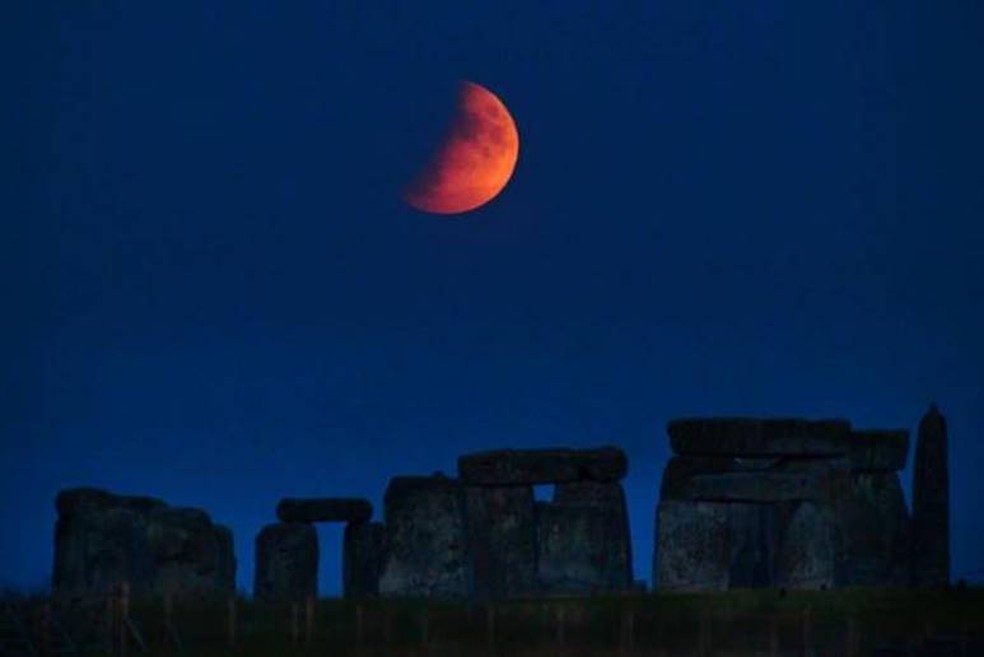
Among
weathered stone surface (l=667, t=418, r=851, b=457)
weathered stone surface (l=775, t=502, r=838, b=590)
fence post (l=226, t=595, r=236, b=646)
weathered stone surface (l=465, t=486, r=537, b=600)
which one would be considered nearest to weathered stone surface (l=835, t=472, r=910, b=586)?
weathered stone surface (l=667, t=418, r=851, b=457)

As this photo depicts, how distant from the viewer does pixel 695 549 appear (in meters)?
45.8

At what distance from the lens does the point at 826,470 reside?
4712cm

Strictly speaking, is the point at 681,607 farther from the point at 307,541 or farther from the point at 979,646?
the point at 307,541

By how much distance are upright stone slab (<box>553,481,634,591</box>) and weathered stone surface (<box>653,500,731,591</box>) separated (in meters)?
1.43

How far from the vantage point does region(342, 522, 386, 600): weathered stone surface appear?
5228 cm

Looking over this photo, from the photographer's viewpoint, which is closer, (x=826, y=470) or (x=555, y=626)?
(x=555, y=626)

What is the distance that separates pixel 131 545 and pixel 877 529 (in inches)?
558

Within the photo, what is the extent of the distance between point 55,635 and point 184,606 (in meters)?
3.09

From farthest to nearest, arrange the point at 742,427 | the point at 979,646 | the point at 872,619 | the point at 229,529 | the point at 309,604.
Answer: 1. the point at 229,529
2. the point at 742,427
3. the point at 872,619
4. the point at 309,604
5. the point at 979,646

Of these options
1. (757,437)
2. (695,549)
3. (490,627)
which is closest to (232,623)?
(490,627)

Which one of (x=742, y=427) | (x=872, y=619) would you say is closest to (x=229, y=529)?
(x=742, y=427)

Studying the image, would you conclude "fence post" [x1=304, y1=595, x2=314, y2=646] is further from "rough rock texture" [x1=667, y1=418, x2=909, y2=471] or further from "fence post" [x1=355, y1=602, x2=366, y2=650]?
"rough rock texture" [x1=667, y1=418, x2=909, y2=471]

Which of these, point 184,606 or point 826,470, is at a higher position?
point 826,470

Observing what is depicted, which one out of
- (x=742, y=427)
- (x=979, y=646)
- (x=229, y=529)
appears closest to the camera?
(x=979, y=646)
